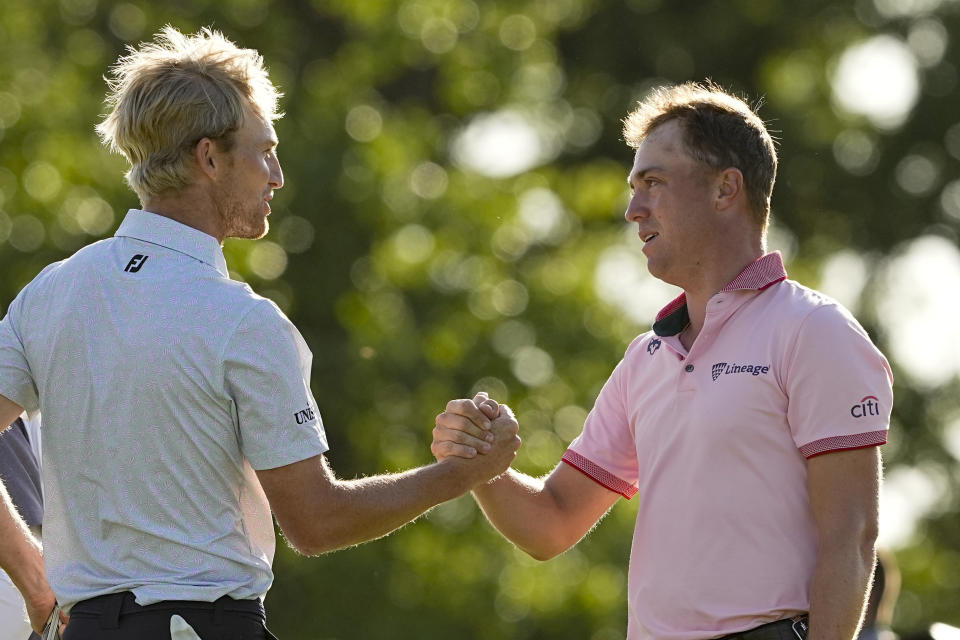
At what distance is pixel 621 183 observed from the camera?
62.6 ft

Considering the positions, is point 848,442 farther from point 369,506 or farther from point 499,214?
point 499,214

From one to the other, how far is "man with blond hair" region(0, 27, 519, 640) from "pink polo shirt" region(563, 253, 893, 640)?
773 mm

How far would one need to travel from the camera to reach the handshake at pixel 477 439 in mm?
4871

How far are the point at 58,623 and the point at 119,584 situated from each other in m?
0.42

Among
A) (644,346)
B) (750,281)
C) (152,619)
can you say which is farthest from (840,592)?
(152,619)

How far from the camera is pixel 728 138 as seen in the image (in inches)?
192

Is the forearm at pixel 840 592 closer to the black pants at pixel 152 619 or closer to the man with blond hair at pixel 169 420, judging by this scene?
the man with blond hair at pixel 169 420

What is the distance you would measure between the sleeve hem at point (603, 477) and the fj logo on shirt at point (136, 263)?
1600 millimetres

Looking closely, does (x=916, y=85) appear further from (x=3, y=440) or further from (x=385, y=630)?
(x=3, y=440)

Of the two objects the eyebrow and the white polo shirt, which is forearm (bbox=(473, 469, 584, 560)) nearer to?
the eyebrow

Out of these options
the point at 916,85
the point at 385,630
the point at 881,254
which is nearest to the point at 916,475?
the point at 881,254

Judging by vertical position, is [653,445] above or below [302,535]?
above

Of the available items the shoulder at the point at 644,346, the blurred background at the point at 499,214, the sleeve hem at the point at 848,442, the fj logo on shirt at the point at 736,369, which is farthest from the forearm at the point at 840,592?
the blurred background at the point at 499,214

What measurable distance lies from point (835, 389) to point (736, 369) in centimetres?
30
